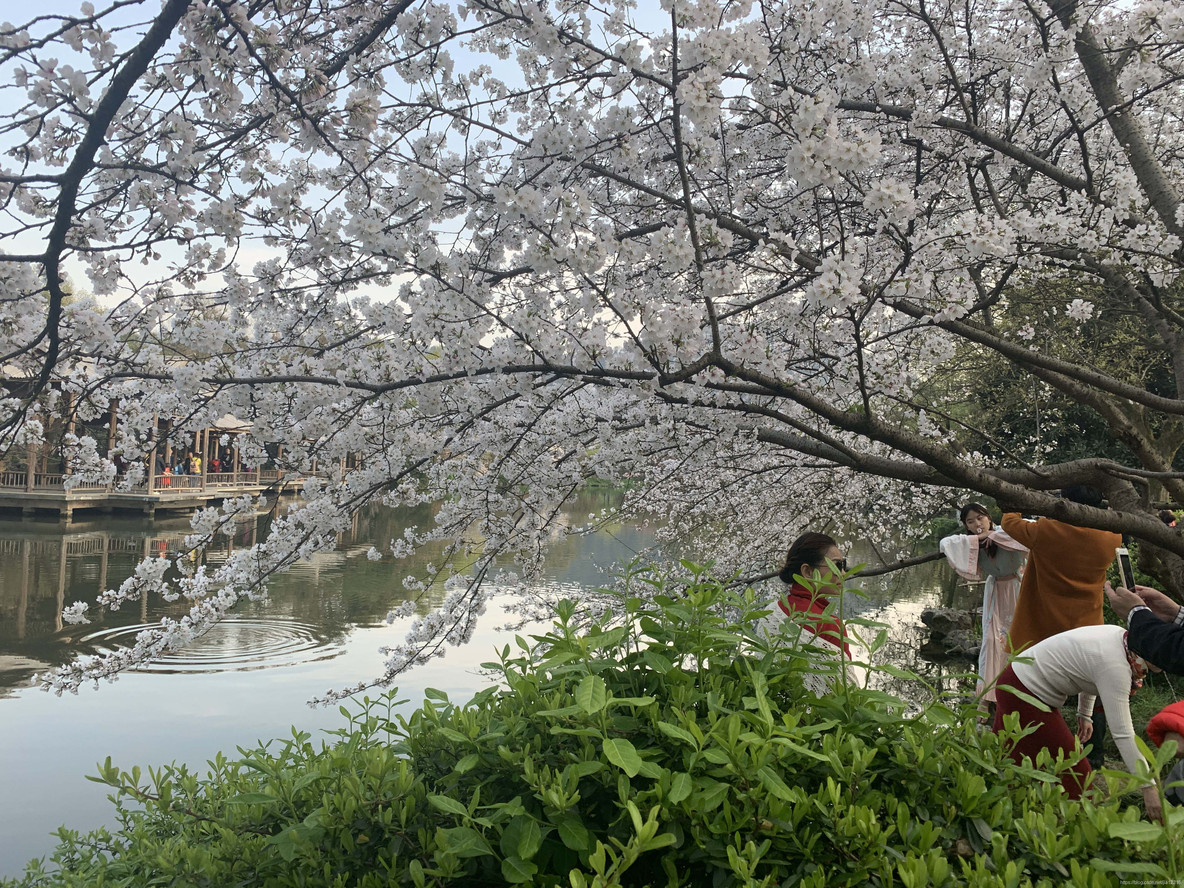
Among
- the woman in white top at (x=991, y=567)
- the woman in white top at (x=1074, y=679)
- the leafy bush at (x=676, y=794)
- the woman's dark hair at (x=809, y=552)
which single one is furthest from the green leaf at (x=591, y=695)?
the woman in white top at (x=991, y=567)

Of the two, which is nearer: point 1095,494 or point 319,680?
point 1095,494

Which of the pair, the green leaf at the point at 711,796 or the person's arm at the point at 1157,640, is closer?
the green leaf at the point at 711,796

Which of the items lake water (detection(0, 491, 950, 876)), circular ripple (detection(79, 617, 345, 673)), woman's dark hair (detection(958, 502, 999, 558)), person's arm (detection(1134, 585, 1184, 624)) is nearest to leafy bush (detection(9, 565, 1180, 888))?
lake water (detection(0, 491, 950, 876))

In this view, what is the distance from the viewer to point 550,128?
3.23 meters

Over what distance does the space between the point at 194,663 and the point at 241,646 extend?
2.62 feet

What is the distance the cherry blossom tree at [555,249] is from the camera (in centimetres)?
275

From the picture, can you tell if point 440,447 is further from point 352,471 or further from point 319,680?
point 319,680

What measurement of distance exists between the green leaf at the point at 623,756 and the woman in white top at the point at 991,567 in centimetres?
381

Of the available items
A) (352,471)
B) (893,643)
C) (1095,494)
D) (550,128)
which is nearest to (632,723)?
(550,128)

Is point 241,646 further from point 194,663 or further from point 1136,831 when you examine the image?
point 1136,831

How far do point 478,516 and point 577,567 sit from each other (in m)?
10.3

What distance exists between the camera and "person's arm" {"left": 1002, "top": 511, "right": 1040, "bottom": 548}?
3838 mm

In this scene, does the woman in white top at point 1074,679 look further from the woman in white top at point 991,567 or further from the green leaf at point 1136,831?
the green leaf at point 1136,831

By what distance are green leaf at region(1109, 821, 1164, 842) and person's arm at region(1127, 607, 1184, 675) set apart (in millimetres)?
1678
